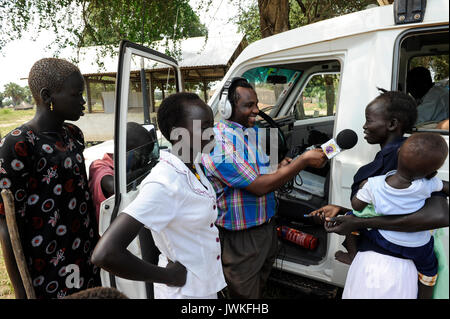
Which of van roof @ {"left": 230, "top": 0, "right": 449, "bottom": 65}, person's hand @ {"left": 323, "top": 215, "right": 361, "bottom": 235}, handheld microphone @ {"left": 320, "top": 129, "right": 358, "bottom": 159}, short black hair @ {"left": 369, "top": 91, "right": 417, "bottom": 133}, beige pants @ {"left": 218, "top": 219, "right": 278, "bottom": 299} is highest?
van roof @ {"left": 230, "top": 0, "right": 449, "bottom": 65}

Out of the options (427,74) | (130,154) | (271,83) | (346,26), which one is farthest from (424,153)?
(271,83)

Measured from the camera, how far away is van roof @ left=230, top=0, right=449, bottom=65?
67.0 inches

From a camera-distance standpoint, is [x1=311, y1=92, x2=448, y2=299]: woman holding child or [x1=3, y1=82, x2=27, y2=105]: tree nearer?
[x1=311, y1=92, x2=448, y2=299]: woman holding child

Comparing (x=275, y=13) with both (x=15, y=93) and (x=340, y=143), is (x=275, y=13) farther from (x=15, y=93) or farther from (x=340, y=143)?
(x=15, y=93)

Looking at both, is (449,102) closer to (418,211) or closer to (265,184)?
(418,211)

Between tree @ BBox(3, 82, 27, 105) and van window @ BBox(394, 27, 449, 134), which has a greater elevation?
tree @ BBox(3, 82, 27, 105)

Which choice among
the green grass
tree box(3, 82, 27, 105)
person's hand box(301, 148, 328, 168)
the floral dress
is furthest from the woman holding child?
tree box(3, 82, 27, 105)

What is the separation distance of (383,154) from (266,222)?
85cm

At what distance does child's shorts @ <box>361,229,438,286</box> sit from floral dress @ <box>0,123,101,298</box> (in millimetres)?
1727

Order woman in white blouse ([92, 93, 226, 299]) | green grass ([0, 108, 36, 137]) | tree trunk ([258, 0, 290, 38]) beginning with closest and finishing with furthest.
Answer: woman in white blouse ([92, 93, 226, 299]) → tree trunk ([258, 0, 290, 38]) → green grass ([0, 108, 36, 137])

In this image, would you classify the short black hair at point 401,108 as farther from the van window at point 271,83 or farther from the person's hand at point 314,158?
the van window at point 271,83

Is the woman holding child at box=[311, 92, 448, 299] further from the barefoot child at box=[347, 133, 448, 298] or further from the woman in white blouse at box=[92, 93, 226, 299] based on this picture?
the woman in white blouse at box=[92, 93, 226, 299]

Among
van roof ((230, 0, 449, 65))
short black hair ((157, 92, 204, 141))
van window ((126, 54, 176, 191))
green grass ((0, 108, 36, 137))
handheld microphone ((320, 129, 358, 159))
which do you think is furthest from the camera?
green grass ((0, 108, 36, 137))

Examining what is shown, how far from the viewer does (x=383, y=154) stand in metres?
1.56
